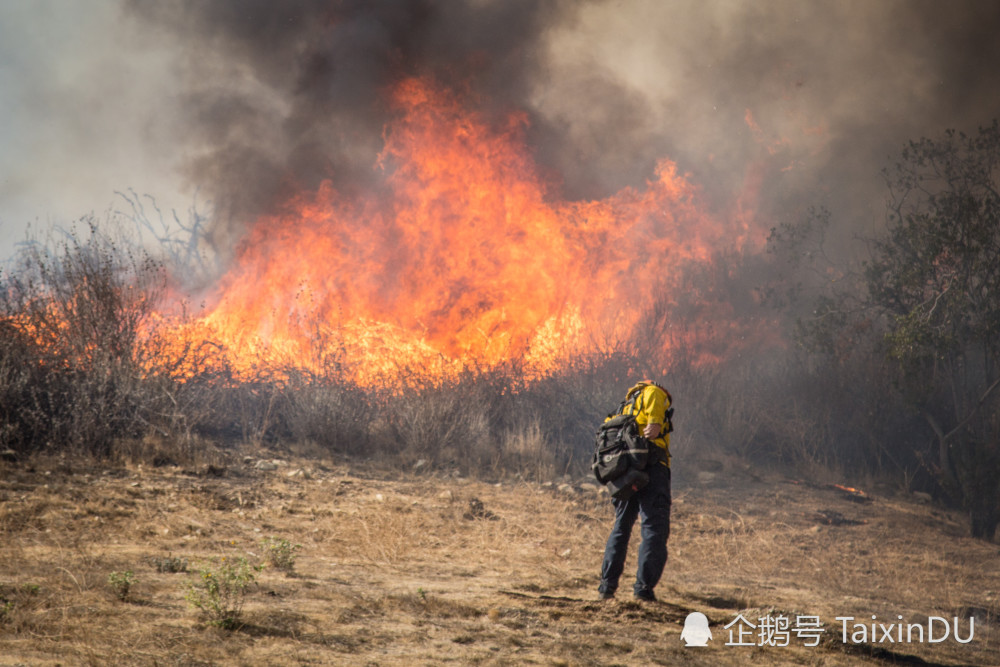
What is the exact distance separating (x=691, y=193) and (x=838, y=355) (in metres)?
6.54

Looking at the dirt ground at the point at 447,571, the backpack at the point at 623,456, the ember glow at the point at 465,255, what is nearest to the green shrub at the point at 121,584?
the dirt ground at the point at 447,571

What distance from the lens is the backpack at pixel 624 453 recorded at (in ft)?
16.9

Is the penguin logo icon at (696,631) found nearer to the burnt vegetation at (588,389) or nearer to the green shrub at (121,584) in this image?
the green shrub at (121,584)

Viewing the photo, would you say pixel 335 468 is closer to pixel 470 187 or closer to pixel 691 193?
pixel 470 187

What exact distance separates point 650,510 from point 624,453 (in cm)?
45

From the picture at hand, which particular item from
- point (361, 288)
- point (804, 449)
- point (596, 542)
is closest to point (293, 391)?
point (361, 288)

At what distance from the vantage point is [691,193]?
60.6 ft

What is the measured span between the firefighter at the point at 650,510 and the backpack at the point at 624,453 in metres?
0.04

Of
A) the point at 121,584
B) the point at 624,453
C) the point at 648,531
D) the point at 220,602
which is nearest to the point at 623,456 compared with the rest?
the point at 624,453

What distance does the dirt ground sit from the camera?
408 centimetres

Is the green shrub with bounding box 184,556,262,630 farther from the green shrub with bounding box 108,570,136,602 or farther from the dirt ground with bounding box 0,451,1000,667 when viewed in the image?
the green shrub with bounding box 108,570,136,602

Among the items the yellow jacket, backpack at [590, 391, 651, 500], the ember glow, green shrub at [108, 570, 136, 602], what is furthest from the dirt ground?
the ember glow

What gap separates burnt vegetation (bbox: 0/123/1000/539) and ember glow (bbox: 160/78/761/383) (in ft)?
5.54

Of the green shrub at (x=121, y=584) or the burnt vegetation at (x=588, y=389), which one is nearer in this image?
the green shrub at (x=121, y=584)
